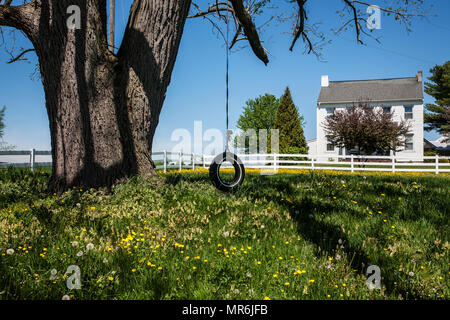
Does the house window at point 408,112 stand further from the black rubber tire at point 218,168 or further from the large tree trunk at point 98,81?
the large tree trunk at point 98,81

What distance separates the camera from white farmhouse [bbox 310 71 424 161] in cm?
3966

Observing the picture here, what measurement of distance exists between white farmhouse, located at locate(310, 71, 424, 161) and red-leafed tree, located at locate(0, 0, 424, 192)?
115 feet

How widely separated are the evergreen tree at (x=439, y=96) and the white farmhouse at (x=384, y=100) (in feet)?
25.8

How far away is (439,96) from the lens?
49281mm

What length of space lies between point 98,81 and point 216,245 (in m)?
4.25

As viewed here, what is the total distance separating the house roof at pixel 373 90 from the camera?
40188 mm

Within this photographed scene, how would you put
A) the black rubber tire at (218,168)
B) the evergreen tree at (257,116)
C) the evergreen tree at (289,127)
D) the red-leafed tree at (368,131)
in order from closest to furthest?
the black rubber tire at (218,168) → the red-leafed tree at (368,131) → the evergreen tree at (289,127) → the evergreen tree at (257,116)

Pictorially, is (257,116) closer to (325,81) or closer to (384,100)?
(325,81)

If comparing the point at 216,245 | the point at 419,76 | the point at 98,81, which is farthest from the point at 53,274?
the point at 419,76

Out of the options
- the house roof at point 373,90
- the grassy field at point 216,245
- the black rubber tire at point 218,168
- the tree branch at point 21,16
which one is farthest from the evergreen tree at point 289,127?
the tree branch at point 21,16

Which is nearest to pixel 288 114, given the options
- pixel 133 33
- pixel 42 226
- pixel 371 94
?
pixel 371 94

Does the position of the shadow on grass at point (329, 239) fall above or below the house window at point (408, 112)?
below
